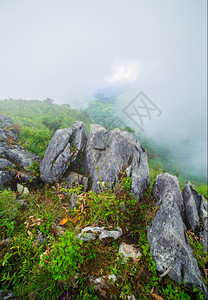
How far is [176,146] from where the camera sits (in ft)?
139

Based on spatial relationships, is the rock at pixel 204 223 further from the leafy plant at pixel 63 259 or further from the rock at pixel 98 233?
the leafy plant at pixel 63 259

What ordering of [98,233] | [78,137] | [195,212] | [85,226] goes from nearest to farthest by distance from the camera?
[98,233] → [85,226] → [195,212] → [78,137]

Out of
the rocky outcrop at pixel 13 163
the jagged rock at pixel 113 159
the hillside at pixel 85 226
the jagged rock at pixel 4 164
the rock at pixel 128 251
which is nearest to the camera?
the hillside at pixel 85 226

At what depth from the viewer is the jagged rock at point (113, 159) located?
6492mm

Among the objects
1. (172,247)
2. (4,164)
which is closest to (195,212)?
(172,247)

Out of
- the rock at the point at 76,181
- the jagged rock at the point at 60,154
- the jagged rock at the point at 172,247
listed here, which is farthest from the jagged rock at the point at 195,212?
the jagged rock at the point at 60,154

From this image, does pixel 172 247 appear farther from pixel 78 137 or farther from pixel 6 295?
pixel 78 137

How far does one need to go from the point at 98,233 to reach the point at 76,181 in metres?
3.54

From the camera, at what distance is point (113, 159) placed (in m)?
7.21

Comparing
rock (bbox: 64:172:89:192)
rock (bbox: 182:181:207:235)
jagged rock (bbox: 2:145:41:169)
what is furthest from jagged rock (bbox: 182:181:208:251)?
jagged rock (bbox: 2:145:41:169)

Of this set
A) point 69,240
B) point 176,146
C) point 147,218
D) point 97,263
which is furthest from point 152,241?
point 176,146

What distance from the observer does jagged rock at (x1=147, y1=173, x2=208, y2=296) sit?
3.45 metres

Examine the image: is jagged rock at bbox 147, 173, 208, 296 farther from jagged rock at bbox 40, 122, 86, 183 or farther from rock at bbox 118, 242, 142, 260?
jagged rock at bbox 40, 122, 86, 183

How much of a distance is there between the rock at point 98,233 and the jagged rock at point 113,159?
82.6 inches
